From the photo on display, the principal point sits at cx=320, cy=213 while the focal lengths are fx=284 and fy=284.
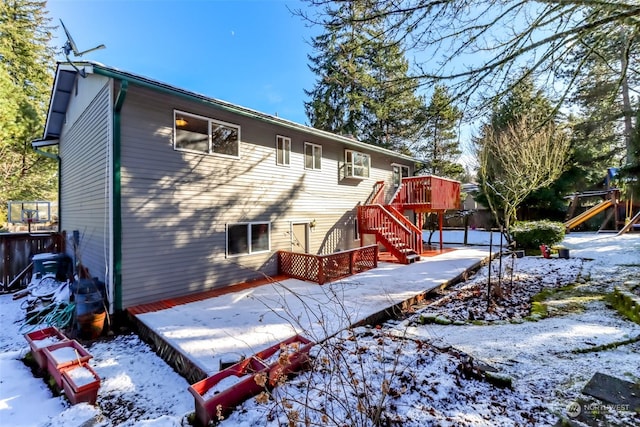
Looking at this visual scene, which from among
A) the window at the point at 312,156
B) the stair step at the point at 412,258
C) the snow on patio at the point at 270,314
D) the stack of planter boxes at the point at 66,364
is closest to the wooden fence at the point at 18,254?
the stack of planter boxes at the point at 66,364

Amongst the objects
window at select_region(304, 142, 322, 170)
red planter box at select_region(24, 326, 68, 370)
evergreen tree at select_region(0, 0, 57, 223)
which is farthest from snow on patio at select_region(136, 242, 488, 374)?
evergreen tree at select_region(0, 0, 57, 223)

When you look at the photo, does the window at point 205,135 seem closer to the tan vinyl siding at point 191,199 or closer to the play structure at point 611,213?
the tan vinyl siding at point 191,199

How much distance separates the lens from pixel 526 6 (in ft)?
14.7

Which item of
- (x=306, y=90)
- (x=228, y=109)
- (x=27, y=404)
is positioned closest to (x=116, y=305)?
(x=27, y=404)

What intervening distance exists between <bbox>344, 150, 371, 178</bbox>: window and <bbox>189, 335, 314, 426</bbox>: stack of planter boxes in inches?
349

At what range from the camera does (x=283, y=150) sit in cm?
917

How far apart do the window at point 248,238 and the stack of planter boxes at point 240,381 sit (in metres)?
4.64

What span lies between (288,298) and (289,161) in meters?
4.63

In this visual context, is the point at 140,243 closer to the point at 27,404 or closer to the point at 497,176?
the point at 27,404

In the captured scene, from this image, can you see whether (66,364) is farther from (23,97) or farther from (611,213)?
(611,213)

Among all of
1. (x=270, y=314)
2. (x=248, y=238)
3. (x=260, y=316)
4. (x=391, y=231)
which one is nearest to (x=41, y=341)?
(x=260, y=316)

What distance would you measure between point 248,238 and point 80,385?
16.6 ft

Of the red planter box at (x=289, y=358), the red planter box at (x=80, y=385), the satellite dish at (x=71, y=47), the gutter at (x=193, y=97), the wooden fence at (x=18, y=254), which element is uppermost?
the satellite dish at (x=71, y=47)

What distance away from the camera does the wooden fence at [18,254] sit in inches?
329
